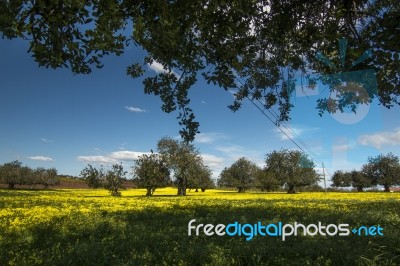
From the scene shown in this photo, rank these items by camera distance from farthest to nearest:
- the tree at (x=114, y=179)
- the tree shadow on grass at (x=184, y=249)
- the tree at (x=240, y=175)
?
1. the tree at (x=240, y=175)
2. the tree at (x=114, y=179)
3. the tree shadow on grass at (x=184, y=249)

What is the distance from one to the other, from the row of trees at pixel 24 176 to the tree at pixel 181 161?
215ft

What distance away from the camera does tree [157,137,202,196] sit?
222 ft

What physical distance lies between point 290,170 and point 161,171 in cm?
4558

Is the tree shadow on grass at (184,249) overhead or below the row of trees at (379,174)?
below

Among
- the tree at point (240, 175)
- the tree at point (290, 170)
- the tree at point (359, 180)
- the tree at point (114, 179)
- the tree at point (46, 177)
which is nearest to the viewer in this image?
the tree at point (114, 179)

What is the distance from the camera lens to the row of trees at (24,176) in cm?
11050

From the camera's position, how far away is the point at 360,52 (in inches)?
301

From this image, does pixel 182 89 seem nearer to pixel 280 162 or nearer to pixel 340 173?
pixel 280 162

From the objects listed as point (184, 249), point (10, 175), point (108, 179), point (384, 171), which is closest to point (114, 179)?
point (108, 179)

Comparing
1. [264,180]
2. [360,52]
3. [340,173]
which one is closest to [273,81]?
[360,52]

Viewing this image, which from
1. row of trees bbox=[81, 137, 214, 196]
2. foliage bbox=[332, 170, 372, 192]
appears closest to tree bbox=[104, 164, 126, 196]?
row of trees bbox=[81, 137, 214, 196]

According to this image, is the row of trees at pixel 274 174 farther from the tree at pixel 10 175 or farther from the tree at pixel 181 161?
the tree at pixel 10 175

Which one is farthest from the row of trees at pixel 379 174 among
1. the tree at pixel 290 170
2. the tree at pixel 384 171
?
the tree at pixel 290 170

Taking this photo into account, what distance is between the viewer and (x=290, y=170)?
93.9m
